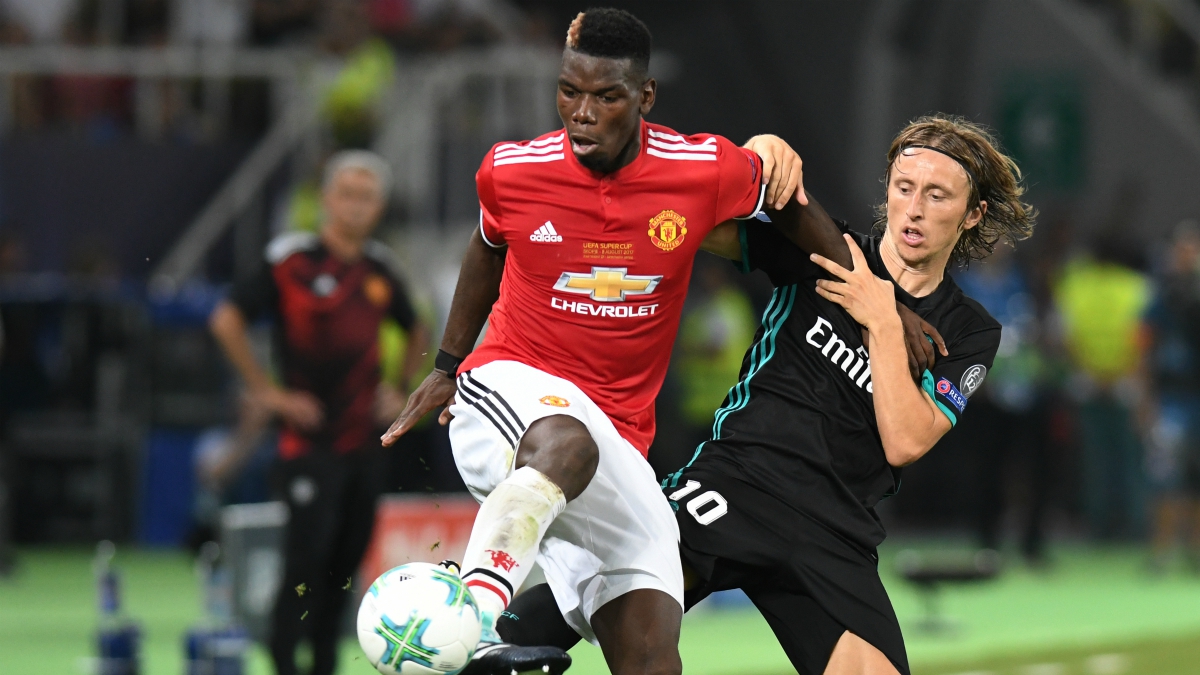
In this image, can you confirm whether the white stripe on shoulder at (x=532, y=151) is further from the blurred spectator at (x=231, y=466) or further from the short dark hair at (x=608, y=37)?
the blurred spectator at (x=231, y=466)

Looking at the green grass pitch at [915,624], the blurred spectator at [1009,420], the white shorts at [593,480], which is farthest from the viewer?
the blurred spectator at [1009,420]

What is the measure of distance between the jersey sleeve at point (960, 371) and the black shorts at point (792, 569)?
522 millimetres

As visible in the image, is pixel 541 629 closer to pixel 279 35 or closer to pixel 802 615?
pixel 802 615

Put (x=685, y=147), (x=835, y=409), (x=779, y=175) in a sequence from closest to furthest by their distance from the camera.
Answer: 1. (x=685, y=147)
2. (x=779, y=175)
3. (x=835, y=409)

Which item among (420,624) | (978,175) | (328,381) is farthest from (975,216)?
(328,381)

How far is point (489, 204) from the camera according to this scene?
4.96 meters

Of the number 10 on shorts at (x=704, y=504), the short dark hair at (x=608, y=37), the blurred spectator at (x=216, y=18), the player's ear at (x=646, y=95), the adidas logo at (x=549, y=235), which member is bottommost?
the number 10 on shorts at (x=704, y=504)

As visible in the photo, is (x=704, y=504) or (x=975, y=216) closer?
(x=704, y=504)

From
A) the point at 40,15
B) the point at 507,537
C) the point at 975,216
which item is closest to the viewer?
the point at 507,537

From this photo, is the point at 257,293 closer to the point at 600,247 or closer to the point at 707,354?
the point at 600,247

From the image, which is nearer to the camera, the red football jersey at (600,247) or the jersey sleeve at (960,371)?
the red football jersey at (600,247)

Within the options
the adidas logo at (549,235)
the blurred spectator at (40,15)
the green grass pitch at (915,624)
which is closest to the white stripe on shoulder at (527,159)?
the adidas logo at (549,235)

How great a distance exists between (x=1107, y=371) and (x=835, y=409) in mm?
10434

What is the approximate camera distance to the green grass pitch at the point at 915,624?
9453mm
